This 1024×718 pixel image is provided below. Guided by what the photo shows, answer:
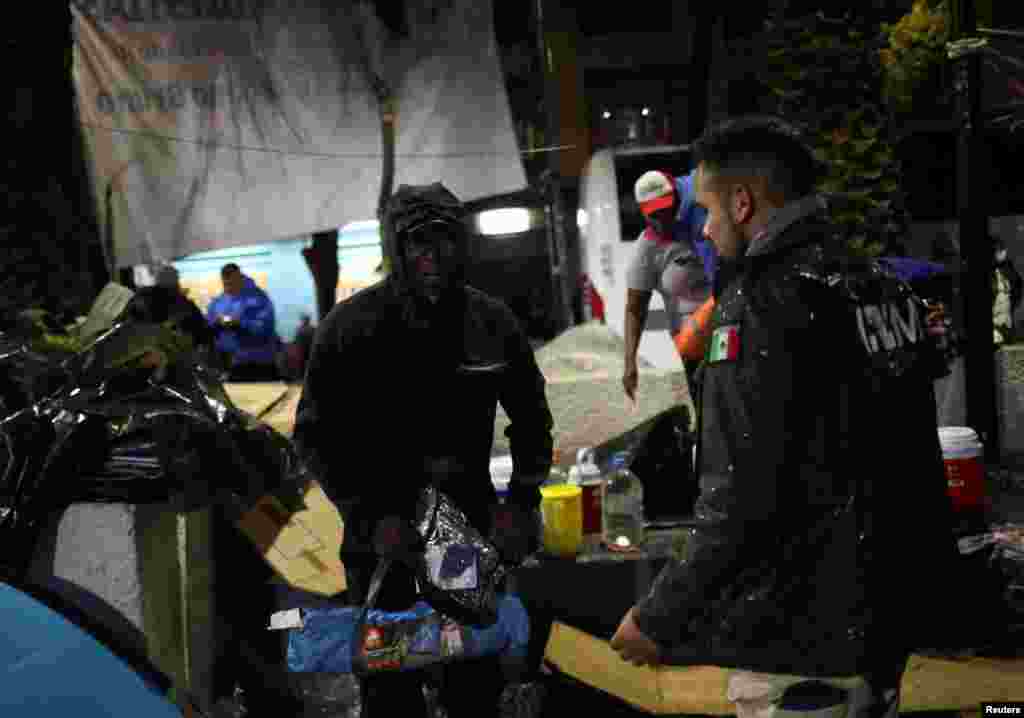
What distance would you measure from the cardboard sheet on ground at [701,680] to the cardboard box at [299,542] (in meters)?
1.03

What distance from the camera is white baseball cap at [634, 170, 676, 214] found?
5.54 m

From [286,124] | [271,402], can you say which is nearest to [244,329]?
[286,124]

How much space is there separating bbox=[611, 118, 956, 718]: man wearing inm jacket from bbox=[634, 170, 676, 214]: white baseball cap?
3409 mm

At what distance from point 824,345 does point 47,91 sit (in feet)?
23.6

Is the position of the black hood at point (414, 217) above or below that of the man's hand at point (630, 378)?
above

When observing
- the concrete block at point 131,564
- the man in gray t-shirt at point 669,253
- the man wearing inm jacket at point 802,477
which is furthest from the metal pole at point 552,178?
the man wearing inm jacket at point 802,477

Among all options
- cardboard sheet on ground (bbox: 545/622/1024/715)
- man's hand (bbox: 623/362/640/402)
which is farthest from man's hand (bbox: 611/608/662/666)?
man's hand (bbox: 623/362/640/402)

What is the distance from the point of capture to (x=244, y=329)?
8695mm

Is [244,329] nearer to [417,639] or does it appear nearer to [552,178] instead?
[552,178]

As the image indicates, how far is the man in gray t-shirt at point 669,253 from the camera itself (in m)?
5.57

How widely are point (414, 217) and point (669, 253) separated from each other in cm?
275

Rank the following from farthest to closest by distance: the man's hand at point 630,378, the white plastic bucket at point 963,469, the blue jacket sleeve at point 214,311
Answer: the blue jacket sleeve at point 214,311 → the man's hand at point 630,378 → the white plastic bucket at point 963,469

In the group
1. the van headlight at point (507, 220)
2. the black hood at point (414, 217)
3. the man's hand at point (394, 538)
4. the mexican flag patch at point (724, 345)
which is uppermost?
the van headlight at point (507, 220)

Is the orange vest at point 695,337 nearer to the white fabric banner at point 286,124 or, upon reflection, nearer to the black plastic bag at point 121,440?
the black plastic bag at point 121,440
